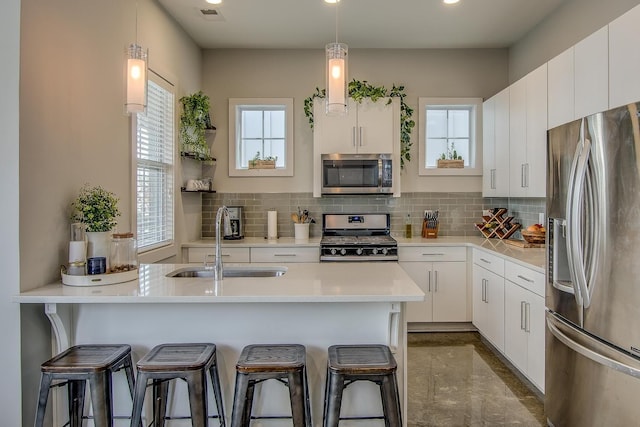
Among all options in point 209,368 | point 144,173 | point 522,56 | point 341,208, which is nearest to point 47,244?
point 209,368

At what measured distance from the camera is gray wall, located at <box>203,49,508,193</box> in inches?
185

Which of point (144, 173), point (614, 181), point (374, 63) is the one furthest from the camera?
point (374, 63)

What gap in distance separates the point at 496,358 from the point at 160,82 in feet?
11.6

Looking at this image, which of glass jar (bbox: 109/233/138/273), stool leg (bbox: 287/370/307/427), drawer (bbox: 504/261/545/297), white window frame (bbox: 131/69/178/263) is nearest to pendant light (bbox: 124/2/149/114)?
glass jar (bbox: 109/233/138/273)

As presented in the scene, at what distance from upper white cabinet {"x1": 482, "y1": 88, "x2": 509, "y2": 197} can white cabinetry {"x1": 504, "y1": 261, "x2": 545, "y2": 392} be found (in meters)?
1.09

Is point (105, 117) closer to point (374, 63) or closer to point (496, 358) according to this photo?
point (374, 63)

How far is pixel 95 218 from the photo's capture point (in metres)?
2.26

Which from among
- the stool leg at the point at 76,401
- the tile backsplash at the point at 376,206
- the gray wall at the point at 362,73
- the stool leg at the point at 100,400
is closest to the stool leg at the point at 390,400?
the stool leg at the point at 100,400

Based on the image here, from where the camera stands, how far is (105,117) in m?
2.70

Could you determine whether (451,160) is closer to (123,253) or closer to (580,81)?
(580,81)

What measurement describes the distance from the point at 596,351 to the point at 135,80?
8.60 ft

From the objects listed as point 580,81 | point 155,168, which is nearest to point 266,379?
point 155,168

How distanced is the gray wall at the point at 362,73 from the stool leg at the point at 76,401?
127 inches

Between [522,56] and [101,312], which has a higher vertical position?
[522,56]
